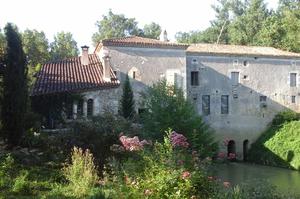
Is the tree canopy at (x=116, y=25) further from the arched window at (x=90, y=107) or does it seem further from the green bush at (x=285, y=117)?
the arched window at (x=90, y=107)

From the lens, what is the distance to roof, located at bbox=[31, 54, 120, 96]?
25562mm

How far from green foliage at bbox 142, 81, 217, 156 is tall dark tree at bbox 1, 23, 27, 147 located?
5744 mm

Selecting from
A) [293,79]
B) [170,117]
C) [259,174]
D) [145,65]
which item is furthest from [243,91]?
[170,117]


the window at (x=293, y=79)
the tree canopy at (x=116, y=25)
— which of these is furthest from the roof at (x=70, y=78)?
the tree canopy at (x=116, y=25)

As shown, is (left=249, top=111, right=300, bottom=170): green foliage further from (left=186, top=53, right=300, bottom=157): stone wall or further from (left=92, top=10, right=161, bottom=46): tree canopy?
(left=92, top=10, right=161, bottom=46): tree canopy

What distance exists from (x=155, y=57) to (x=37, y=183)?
751 inches

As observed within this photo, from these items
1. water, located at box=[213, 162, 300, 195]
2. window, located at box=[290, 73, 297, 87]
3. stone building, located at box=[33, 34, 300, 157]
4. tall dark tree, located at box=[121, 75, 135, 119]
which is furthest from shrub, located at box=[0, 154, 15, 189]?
window, located at box=[290, 73, 297, 87]

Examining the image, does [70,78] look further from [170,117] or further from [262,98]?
[262,98]

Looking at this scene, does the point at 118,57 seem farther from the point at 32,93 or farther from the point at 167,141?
the point at 167,141

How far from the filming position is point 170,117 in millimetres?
21797

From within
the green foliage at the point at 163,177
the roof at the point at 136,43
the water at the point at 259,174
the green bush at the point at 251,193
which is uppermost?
the roof at the point at 136,43

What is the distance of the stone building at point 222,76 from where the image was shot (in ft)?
100

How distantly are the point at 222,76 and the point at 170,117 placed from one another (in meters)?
15.6

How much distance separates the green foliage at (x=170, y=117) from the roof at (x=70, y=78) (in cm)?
422
